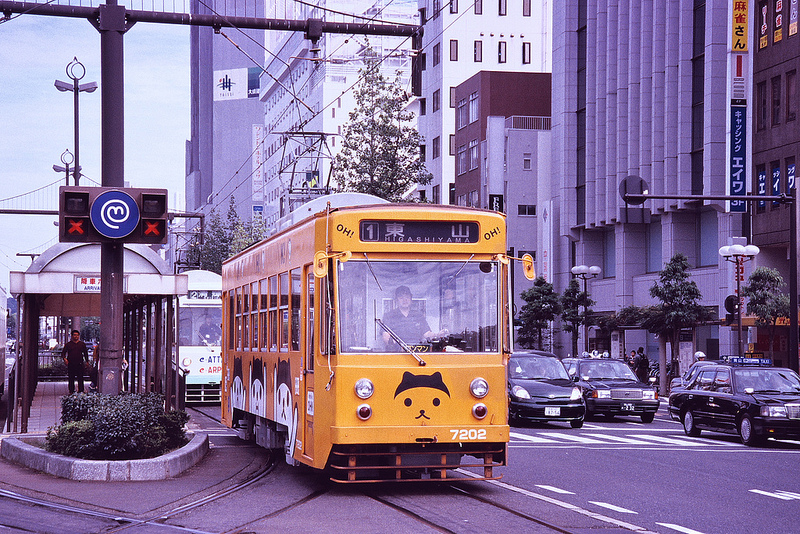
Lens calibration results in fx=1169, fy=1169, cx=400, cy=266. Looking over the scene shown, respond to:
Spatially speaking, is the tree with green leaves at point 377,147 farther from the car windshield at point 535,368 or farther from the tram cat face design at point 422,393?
the tram cat face design at point 422,393

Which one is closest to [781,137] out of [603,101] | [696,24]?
[696,24]

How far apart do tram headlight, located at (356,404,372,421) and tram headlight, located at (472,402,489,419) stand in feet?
3.86

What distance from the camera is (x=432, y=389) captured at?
40.4 ft

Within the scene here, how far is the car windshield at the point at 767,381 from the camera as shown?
22491 millimetres

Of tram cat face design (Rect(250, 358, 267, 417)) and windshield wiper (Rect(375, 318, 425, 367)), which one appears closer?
windshield wiper (Rect(375, 318, 425, 367))

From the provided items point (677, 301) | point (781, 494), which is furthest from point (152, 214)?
point (677, 301)

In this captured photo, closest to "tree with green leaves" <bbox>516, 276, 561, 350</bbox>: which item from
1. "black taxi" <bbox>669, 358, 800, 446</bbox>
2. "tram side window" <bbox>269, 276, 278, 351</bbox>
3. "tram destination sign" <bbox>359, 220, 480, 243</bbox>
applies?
"black taxi" <bbox>669, 358, 800, 446</bbox>

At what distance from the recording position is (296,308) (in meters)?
13.7

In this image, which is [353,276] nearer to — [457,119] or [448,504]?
[448,504]

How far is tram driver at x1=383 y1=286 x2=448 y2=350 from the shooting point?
40.2ft

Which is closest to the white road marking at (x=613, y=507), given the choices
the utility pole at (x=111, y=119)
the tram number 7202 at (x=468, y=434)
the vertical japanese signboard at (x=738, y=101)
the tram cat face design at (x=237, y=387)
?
the tram number 7202 at (x=468, y=434)

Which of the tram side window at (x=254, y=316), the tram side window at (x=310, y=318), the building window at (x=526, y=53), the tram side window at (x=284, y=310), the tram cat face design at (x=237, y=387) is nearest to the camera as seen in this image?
the tram side window at (x=310, y=318)

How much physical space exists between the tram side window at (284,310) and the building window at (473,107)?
196 ft

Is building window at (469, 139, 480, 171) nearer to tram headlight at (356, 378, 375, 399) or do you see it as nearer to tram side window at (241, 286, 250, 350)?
tram side window at (241, 286, 250, 350)
